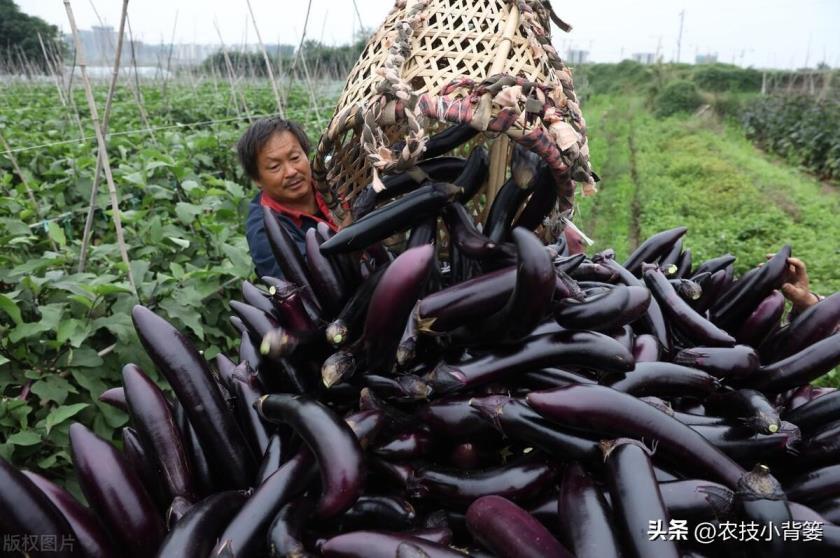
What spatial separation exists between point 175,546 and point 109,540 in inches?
6.5

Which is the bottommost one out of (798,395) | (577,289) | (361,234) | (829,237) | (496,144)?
(829,237)

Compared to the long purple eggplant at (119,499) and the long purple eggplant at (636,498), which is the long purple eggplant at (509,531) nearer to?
the long purple eggplant at (636,498)

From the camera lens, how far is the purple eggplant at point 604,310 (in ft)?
3.28

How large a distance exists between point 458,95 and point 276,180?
3.62 ft

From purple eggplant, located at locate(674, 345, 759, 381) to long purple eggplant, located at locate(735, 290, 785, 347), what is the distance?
0.74 ft

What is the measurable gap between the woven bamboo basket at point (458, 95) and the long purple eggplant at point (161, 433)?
534 millimetres

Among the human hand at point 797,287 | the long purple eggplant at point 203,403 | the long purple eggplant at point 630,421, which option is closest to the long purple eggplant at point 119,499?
the long purple eggplant at point 203,403

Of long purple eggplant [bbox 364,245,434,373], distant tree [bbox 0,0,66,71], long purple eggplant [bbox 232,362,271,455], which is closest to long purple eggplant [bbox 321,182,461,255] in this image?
long purple eggplant [bbox 364,245,434,373]

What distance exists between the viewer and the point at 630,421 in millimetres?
861

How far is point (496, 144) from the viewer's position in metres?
1.50

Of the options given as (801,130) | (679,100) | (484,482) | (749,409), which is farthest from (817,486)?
(679,100)

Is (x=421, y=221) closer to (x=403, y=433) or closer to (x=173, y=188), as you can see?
(x=403, y=433)

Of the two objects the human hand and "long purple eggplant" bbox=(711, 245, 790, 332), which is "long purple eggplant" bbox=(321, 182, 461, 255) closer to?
"long purple eggplant" bbox=(711, 245, 790, 332)

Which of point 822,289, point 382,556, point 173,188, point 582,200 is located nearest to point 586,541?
point 382,556
